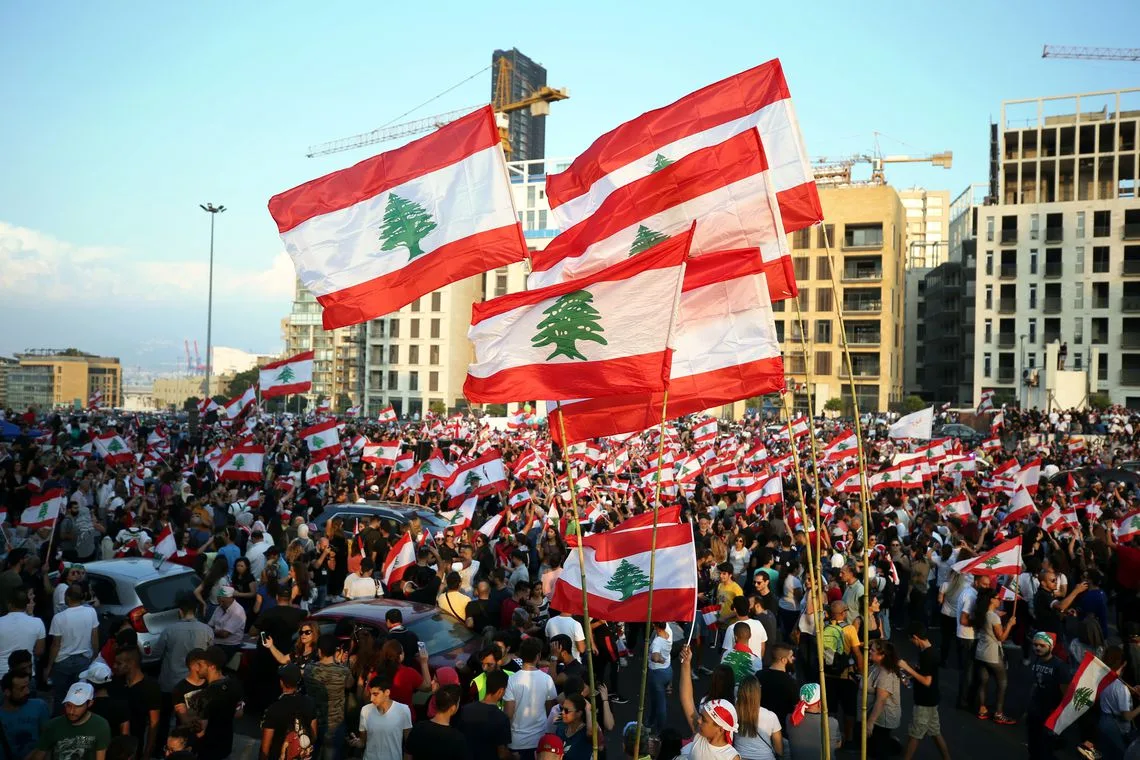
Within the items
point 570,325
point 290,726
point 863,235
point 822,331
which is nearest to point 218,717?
point 290,726

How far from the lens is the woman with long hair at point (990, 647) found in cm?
1048

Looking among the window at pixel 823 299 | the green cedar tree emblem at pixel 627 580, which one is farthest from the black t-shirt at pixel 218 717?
the window at pixel 823 299

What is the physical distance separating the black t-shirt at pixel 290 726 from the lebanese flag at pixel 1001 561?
841 cm

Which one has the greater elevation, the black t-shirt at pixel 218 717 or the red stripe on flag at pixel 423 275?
the red stripe on flag at pixel 423 275

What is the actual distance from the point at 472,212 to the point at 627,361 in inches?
82.4

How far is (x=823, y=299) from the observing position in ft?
240

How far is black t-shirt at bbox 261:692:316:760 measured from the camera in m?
6.16

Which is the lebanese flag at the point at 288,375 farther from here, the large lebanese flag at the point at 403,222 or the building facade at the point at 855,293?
the building facade at the point at 855,293

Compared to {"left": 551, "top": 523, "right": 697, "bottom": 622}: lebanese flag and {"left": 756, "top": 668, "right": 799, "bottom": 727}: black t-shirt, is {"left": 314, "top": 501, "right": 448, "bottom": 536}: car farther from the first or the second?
{"left": 756, "top": 668, "right": 799, "bottom": 727}: black t-shirt

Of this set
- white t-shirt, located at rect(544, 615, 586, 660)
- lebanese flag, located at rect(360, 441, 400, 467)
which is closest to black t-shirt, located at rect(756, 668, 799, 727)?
white t-shirt, located at rect(544, 615, 586, 660)

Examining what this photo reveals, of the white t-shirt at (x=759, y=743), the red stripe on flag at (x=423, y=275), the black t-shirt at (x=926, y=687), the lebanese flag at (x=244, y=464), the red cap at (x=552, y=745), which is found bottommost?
the black t-shirt at (x=926, y=687)

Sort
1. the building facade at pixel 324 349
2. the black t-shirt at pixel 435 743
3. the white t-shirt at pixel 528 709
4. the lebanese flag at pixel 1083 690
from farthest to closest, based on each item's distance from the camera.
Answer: the building facade at pixel 324 349 → the lebanese flag at pixel 1083 690 → the white t-shirt at pixel 528 709 → the black t-shirt at pixel 435 743

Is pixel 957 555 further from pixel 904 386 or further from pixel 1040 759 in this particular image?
pixel 904 386

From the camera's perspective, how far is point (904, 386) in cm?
9156
